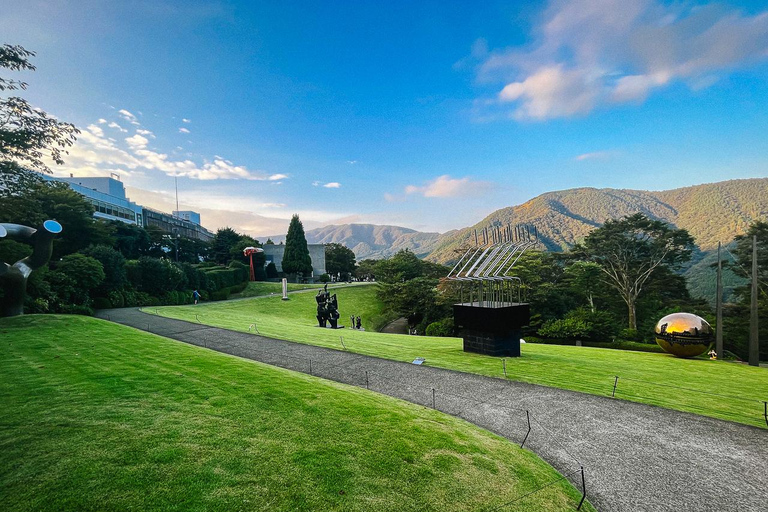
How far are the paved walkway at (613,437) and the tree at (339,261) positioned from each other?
65.8 metres

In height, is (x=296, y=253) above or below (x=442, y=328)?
above

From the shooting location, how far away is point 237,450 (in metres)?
5.57

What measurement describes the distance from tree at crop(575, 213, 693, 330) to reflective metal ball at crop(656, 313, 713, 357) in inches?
870

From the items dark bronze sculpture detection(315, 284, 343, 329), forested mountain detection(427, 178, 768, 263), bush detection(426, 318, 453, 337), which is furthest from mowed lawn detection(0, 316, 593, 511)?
forested mountain detection(427, 178, 768, 263)

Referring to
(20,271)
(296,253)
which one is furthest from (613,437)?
(296,253)

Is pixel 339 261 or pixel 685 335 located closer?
pixel 685 335

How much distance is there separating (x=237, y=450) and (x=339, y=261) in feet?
244

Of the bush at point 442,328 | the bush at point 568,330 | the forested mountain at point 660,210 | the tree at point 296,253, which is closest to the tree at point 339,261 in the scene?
the tree at point 296,253

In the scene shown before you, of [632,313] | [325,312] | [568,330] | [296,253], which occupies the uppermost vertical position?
[296,253]

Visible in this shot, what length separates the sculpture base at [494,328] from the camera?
15.0 meters

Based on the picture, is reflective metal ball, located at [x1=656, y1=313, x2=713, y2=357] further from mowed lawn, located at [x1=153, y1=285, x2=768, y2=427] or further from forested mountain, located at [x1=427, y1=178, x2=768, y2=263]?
forested mountain, located at [x1=427, y1=178, x2=768, y2=263]

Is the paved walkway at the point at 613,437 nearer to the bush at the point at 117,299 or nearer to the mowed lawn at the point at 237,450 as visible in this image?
the mowed lawn at the point at 237,450

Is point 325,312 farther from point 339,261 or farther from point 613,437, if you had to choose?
point 339,261

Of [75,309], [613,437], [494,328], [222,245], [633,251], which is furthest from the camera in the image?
[222,245]
